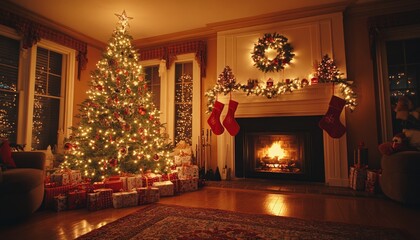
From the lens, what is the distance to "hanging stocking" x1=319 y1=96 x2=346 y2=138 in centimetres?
351

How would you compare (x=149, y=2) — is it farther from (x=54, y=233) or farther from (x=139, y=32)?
(x=54, y=233)

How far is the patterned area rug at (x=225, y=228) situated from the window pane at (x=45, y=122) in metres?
3.01

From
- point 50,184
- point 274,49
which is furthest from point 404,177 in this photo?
point 50,184

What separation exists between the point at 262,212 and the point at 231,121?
1.88 meters

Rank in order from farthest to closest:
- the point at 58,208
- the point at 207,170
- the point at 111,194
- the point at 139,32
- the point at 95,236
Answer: the point at 139,32 < the point at 207,170 < the point at 111,194 < the point at 58,208 < the point at 95,236

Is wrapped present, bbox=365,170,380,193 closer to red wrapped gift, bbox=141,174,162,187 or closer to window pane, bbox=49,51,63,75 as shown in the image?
red wrapped gift, bbox=141,174,162,187

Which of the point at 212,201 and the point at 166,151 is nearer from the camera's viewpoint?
the point at 212,201

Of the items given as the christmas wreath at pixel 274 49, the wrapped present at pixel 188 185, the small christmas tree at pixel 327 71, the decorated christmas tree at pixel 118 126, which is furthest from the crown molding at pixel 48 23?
the small christmas tree at pixel 327 71

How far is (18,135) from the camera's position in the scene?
12.8 ft

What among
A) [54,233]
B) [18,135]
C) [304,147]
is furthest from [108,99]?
[304,147]

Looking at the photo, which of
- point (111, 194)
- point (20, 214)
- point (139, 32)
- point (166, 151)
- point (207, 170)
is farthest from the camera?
point (139, 32)

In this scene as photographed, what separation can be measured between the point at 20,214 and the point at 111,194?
0.82 meters

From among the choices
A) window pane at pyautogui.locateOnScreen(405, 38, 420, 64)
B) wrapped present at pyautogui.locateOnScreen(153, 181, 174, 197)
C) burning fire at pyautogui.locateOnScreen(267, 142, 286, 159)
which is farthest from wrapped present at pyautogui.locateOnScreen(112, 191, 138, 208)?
window pane at pyautogui.locateOnScreen(405, 38, 420, 64)

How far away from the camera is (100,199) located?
8.70ft
